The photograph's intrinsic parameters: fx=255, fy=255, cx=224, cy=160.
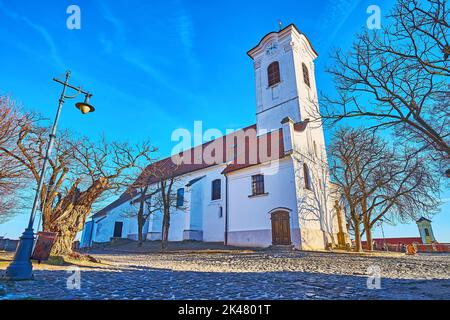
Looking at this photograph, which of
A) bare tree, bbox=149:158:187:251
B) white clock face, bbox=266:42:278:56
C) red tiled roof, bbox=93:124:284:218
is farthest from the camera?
white clock face, bbox=266:42:278:56

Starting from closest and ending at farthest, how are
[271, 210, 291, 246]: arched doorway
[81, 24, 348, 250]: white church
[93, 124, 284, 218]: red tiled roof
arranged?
[271, 210, 291, 246]: arched doorway < [81, 24, 348, 250]: white church < [93, 124, 284, 218]: red tiled roof

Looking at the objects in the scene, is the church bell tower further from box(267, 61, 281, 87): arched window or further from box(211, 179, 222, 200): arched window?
box(211, 179, 222, 200): arched window

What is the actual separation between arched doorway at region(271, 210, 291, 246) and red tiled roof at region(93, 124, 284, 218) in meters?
4.52

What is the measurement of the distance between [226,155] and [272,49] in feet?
41.1

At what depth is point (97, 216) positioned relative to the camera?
37.9 m

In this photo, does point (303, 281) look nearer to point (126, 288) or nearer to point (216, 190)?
point (126, 288)

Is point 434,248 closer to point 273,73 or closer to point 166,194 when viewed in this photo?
point 273,73

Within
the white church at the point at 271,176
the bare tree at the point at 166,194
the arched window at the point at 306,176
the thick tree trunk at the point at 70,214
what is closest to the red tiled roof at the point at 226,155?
the bare tree at the point at 166,194

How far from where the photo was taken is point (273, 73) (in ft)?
88.3

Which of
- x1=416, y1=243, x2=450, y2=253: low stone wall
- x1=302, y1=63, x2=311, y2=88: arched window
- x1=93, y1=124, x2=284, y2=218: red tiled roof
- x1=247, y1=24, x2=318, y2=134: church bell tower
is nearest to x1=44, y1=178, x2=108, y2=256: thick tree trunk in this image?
x1=93, y1=124, x2=284, y2=218: red tiled roof

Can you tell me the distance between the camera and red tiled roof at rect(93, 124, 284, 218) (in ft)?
70.6

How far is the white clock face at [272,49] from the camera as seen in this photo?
27306 mm
